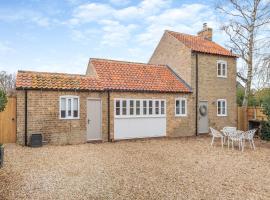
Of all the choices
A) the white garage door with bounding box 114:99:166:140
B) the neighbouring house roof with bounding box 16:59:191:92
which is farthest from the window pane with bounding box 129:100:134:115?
the neighbouring house roof with bounding box 16:59:191:92

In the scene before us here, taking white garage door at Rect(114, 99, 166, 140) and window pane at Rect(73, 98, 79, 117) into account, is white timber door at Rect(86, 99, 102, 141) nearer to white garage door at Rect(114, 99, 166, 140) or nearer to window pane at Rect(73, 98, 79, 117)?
window pane at Rect(73, 98, 79, 117)

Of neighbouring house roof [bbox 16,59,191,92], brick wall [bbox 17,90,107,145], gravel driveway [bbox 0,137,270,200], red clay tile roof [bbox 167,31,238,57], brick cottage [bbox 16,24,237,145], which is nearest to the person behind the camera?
gravel driveway [bbox 0,137,270,200]

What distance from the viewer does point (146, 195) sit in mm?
6188

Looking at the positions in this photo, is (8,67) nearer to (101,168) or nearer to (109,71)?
(109,71)

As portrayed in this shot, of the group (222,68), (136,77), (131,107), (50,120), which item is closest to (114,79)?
(136,77)

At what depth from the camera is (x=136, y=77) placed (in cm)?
1705

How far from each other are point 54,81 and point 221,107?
41.9 ft

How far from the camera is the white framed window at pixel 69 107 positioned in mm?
13938

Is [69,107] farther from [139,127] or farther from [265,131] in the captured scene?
[265,131]

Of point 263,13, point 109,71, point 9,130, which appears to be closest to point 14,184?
point 9,130

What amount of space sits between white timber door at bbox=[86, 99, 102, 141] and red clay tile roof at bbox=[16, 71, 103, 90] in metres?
0.96

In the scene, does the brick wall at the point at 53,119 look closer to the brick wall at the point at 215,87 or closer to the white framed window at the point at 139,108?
the white framed window at the point at 139,108

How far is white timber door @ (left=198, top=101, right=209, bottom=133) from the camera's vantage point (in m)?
18.4

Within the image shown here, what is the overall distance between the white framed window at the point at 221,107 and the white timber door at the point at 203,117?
54.4 inches
